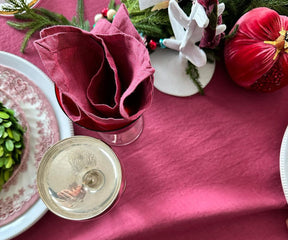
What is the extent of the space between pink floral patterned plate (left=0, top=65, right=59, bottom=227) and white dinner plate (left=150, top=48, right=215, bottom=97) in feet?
0.63

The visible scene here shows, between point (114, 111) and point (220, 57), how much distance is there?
27 cm

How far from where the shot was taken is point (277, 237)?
0.50 m

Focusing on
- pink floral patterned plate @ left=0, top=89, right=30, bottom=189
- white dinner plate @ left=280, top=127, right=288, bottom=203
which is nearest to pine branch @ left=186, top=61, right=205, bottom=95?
white dinner plate @ left=280, top=127, right=288, bottom=203

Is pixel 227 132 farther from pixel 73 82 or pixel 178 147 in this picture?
pixel 73 82

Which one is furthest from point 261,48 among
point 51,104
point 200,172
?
point 51,104

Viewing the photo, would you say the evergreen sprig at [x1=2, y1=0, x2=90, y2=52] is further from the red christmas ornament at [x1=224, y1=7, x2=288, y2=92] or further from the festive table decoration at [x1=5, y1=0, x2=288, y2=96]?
the red christmas ornament at [x1=224, y1=7, x2=288, y2=92]

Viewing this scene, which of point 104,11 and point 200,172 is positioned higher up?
point 104,11

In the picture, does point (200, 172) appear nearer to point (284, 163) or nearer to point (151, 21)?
point (284, 163)

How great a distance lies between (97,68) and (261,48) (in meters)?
0.24

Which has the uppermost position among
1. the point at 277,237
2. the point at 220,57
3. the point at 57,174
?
the point at 220,57

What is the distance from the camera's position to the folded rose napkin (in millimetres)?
324

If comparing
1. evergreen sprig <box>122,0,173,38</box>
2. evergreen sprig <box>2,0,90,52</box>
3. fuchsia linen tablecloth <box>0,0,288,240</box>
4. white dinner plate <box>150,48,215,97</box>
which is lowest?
fuchsia linen tablecloth <box>0,0,288,240</box>

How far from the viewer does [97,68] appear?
386 mm

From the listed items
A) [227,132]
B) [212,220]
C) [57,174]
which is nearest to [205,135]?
[227,132]
